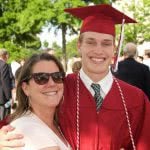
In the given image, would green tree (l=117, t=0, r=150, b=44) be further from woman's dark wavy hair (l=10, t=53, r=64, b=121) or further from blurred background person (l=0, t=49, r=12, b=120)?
woman's dark wavy hair (l=10, t=53, r=64, b=121)

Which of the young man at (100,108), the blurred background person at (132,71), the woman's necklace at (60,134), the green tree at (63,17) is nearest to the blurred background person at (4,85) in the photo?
the blurred background person at (132,71)

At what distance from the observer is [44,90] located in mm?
3172

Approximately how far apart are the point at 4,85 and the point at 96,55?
6158 millimetres

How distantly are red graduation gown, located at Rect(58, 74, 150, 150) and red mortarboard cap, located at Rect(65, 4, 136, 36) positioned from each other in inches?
18.5

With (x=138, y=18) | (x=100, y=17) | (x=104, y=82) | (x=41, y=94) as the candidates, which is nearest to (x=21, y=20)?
(x=138, y=18)

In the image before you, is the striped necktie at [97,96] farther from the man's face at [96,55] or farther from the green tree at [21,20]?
the green tree at [21,20]

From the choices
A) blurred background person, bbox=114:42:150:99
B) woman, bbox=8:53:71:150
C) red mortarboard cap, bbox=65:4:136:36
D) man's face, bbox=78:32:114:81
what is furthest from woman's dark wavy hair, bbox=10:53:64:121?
blurred background person, bbox=114:42:150:99

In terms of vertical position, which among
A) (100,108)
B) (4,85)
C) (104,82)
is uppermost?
(104,82)

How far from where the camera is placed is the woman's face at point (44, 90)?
3.16 metres

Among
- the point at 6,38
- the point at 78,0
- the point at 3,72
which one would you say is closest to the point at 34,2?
the point at 78,0

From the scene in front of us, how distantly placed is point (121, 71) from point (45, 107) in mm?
4546

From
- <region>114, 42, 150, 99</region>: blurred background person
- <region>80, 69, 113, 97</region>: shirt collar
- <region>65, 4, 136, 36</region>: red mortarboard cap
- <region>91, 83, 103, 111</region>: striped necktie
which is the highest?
<region>65, 4, 136, 36</region>: red mortarboard cap

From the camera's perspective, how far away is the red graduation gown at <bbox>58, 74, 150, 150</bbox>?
134 inches

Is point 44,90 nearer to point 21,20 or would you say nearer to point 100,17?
point 100,17
